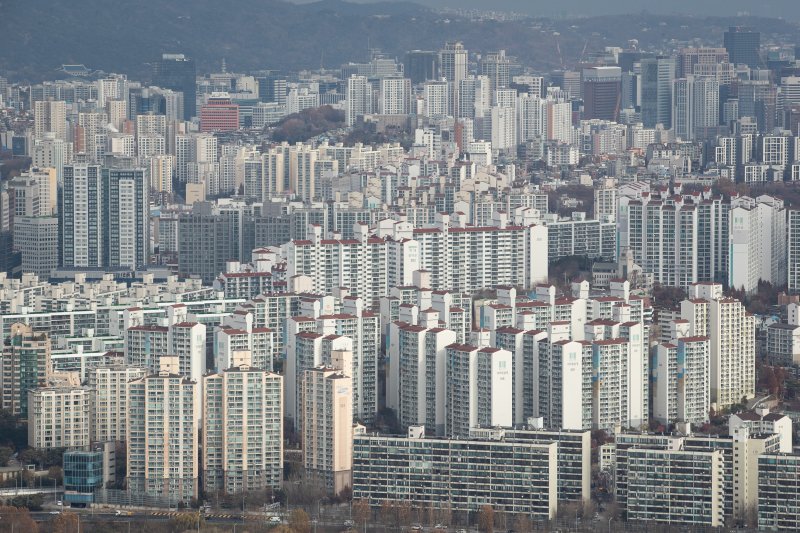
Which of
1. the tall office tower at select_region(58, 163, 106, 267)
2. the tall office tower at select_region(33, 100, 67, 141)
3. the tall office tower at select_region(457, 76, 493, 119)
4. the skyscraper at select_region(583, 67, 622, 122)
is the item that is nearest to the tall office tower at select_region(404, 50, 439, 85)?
the tall office tower at select_region(457, 76, 493, 119)

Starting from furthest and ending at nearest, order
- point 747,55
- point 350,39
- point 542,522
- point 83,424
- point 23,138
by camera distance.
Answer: point 350,39, point 747,55, point 23,138, point 83,424, point 542,522

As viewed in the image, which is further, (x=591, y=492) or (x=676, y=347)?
(x=676, y=347)

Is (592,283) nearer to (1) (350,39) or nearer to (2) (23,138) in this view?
(2) (23,138)

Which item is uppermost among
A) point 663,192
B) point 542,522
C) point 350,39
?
point 350,39

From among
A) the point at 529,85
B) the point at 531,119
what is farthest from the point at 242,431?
the point at 529,85

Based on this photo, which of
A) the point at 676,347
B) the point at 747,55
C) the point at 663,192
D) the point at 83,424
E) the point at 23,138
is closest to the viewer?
the point at 83,424

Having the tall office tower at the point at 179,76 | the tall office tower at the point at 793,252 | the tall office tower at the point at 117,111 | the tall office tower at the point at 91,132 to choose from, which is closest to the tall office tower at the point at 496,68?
the tall office tower at the point at 179,76

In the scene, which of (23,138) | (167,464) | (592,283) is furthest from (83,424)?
(23,138)

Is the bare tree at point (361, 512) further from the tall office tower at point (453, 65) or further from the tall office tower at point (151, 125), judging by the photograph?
the tall office tower at point (453, 65)

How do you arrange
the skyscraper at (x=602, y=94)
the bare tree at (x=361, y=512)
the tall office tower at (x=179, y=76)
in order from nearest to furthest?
the bare tree at (x=361, y=512), the skyscraper at (x=602, y=94), the tall office tower at (x=179, y=76)
